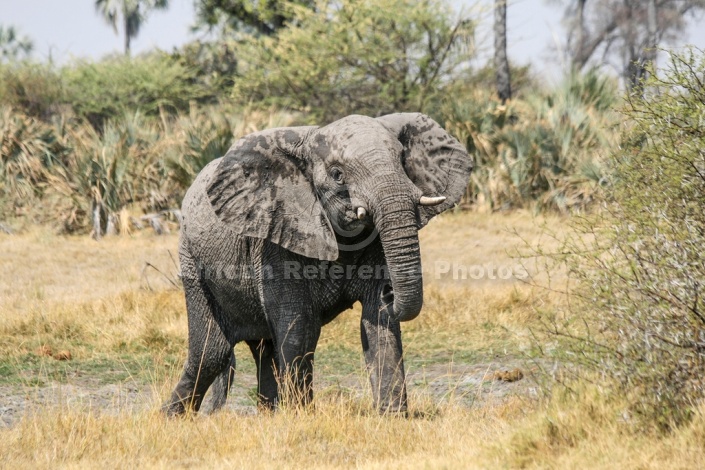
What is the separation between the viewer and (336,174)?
5918 millimetres

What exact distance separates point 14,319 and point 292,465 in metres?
6.11

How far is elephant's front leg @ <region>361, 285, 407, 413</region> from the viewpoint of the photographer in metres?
6.04

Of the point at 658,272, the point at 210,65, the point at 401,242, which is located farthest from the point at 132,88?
the point at 658,272

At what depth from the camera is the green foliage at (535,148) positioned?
17.5 meters

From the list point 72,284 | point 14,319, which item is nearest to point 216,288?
point 14,319

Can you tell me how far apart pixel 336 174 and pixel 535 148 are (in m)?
12.4

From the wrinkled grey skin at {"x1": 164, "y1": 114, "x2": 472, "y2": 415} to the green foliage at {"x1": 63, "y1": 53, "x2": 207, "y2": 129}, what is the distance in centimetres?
2546

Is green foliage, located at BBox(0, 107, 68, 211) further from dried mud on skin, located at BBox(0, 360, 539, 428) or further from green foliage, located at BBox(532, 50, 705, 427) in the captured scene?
green foliage, located at BBox(532, 50, 705, 427)

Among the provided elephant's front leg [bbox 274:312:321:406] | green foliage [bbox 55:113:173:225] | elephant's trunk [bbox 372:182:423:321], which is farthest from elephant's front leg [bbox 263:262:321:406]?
green foliage [bbox 55:113:173:225]

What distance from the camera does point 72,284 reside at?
13477 mm

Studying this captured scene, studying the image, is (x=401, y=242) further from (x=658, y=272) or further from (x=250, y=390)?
(x=250, y=390)

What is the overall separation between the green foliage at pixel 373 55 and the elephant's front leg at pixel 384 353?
55.1 ft

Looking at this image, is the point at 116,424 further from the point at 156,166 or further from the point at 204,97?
the point at 204,97

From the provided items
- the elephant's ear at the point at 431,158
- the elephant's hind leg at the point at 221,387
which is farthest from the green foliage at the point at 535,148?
the elephant's ear at the point at 431,158
